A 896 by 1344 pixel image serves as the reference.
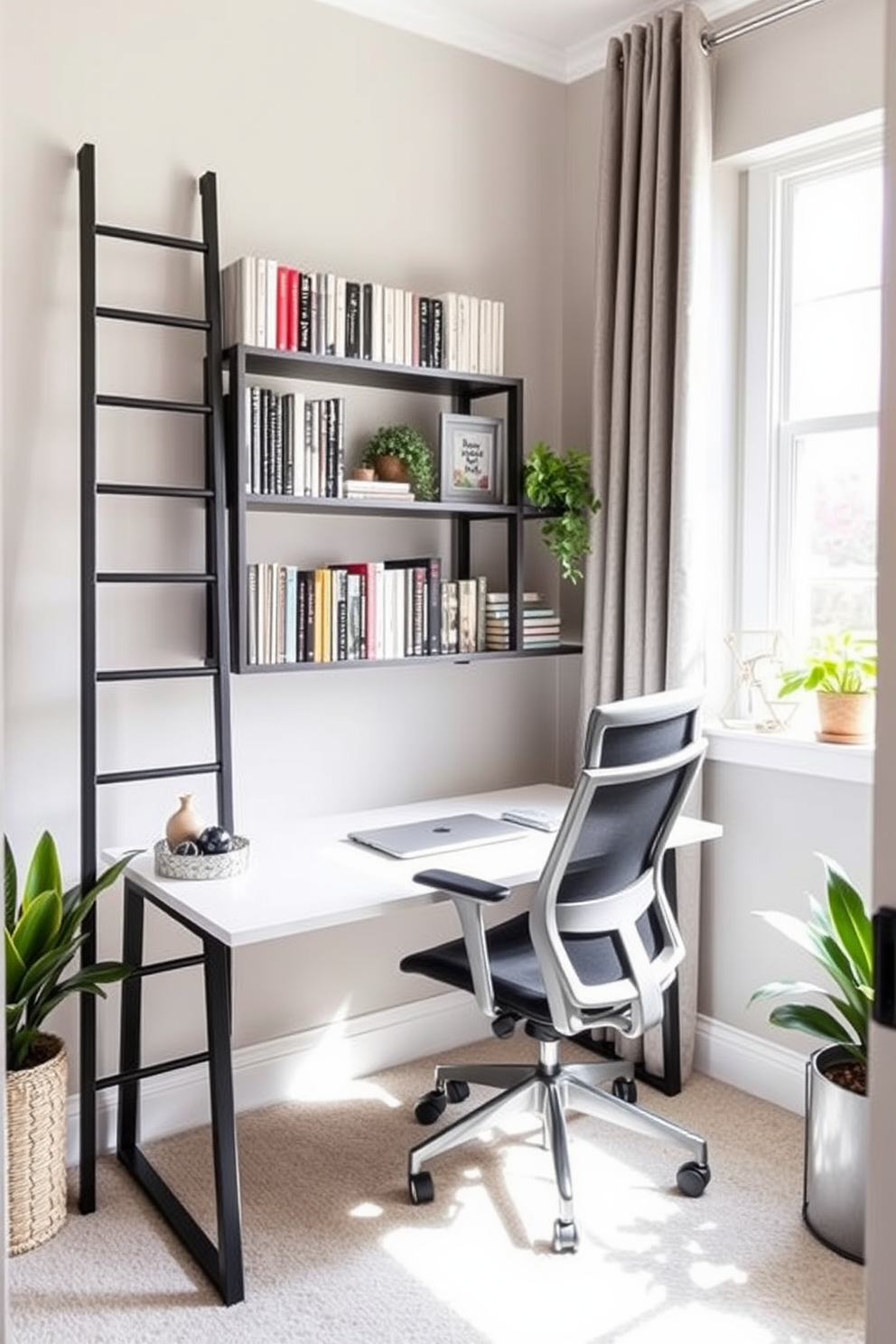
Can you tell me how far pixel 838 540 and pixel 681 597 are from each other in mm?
427

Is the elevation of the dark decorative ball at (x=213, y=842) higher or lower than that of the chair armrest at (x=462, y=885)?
higher

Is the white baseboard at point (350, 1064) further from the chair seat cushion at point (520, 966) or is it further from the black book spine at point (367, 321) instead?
the black book spine at point (367, 321)

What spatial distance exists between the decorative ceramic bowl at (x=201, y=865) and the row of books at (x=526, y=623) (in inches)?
40.5

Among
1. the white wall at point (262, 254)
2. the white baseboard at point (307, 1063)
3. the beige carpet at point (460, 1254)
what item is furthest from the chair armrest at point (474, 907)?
the white baseboard at point (307, 1063)

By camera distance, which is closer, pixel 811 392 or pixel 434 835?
pixel 434 835

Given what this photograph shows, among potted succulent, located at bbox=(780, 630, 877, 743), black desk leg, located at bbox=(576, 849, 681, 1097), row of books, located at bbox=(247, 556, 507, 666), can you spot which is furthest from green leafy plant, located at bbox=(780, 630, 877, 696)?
row of books, located at bbox=(247, 556, 507, 666)

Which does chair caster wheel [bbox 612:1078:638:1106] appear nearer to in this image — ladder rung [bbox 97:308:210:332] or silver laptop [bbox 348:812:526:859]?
silver laptop [bbox 348:812:526:859]

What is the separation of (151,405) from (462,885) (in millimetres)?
1229

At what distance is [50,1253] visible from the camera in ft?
7.51

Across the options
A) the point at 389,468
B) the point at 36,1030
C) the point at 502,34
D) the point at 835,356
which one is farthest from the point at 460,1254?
the point at 502,34

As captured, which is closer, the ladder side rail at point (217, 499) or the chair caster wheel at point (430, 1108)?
the ladder side rail at point (217, 499)

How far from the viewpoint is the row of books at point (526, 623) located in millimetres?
3117

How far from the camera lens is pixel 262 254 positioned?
2.84m

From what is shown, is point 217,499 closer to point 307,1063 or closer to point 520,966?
point 520,966
